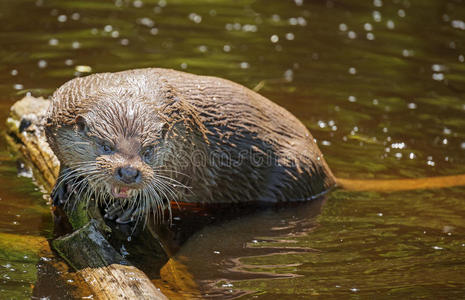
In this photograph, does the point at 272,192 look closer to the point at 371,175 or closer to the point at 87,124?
the point at 371,175

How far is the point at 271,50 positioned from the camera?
8195mm

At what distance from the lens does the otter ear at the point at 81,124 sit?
391 centimetres

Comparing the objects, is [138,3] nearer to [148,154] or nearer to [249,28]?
[249,28]

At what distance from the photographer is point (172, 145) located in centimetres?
419

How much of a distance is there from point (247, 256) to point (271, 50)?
14.4 feet

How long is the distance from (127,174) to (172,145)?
547mm

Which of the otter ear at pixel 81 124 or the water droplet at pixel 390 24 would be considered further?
the water droplet at pixel 390 24

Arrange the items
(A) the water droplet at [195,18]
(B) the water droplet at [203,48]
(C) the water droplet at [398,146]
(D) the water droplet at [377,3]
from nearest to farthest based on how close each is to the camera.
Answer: (C) the water droplet at [398,146] < (B) the water droplet at [203,48] < (A) the water droplet at [195,18] < (D) the water droplet at [377,3]

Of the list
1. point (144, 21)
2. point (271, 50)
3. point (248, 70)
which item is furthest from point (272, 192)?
point (144, 21)

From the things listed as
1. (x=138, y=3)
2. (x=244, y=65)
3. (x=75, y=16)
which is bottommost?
(x=244, y=65)

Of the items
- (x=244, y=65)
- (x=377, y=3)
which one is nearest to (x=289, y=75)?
(x=244, y=65)

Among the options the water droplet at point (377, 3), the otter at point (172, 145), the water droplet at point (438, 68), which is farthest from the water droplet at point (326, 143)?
the water droplet at point (377, 3)

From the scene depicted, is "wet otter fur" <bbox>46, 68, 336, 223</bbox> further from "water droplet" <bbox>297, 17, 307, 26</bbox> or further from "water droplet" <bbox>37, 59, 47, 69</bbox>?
"water droplet" <bbox>297, 17, 307, 26</bbox>

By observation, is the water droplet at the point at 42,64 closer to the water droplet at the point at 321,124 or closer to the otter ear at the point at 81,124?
the water droplet at the point at 321,124
